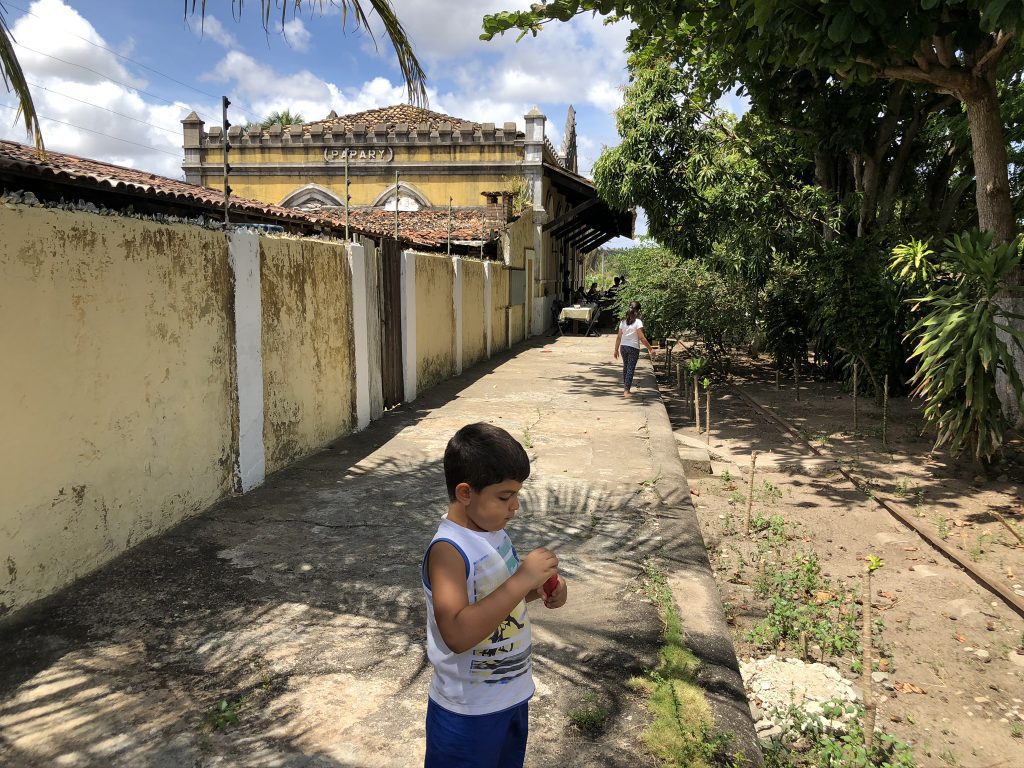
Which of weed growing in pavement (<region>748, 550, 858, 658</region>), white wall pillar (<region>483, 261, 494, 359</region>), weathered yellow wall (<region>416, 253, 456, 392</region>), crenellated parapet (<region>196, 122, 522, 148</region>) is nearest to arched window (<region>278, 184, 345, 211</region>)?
crenellated parapet (<region>196, 122, 522, 148</region>)

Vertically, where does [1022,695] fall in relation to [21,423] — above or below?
below

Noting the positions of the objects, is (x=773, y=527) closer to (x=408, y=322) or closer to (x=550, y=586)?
(x=550, y=586)

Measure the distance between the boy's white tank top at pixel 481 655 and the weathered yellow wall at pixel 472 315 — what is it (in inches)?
432

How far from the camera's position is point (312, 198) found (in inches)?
843

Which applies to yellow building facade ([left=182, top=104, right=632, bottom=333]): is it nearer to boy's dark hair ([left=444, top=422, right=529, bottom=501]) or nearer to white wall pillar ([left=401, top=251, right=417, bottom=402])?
white wall pillar ([left=401, top=251, right=417, bottom=402])

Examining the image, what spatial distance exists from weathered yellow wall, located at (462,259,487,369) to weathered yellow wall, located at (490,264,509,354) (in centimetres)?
82

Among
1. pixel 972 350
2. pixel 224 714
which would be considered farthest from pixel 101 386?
pixel 972 350

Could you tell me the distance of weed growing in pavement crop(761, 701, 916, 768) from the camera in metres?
2.73

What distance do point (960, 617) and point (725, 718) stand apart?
247cm

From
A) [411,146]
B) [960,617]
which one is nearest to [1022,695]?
[960,617]

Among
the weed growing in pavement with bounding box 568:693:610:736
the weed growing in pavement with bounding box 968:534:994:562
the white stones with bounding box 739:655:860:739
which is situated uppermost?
the weed growing in pavement with bounding box 568:693:610:736

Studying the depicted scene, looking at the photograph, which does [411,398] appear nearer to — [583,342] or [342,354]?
[342,354]

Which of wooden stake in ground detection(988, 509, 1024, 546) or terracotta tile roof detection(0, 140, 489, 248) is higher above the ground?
terracotta tile roof detection(0, 140, 489, 248)

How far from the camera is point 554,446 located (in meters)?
7.05
